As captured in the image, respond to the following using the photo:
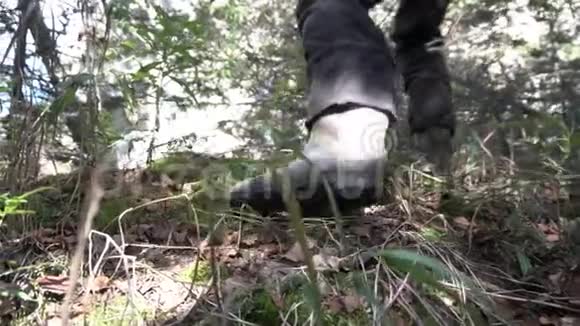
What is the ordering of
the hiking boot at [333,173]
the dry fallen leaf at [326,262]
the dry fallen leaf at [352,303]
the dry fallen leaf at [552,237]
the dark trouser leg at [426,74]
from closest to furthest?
the dry fallen leaf at [352,303]
the dry fallen leaf at [326,262]
the hiking boot at [333,173]
the dry fallen leaf at [552,237]
the dark trouser leg at [426,74]

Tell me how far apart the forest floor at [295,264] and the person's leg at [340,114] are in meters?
0.07

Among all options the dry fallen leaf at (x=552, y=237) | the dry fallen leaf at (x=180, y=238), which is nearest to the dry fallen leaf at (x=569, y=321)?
the dry fallen leaf at (x=552, y=237)

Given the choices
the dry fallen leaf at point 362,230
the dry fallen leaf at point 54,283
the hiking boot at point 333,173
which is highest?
the hiking boot at point 333,173

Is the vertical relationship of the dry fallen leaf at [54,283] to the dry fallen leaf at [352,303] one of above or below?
above

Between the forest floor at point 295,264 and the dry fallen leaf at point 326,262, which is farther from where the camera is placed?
the dry fallen leaf at point 326,262

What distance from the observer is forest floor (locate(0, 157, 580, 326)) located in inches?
38.8

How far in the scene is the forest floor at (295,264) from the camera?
3.23 feet

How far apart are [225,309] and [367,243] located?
14.9 inches

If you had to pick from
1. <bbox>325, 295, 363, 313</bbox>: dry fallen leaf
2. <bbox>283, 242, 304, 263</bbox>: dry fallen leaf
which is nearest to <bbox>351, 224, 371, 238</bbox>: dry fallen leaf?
<bbox>283, 242, 304, 263</bbox>: dry fallen leaf

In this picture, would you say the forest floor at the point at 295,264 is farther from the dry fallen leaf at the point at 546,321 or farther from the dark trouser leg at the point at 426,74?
the dark trouser leg at the point at 426,74

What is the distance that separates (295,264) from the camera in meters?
1.15

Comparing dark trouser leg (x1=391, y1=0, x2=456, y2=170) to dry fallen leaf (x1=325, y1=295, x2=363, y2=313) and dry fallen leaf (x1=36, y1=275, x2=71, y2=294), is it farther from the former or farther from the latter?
dry fallen leaf (x1=36, y1=275, x2=71, y2=294)

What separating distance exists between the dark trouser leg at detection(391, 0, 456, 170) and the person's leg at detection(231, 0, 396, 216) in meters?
0.41

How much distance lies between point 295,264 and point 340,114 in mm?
302
